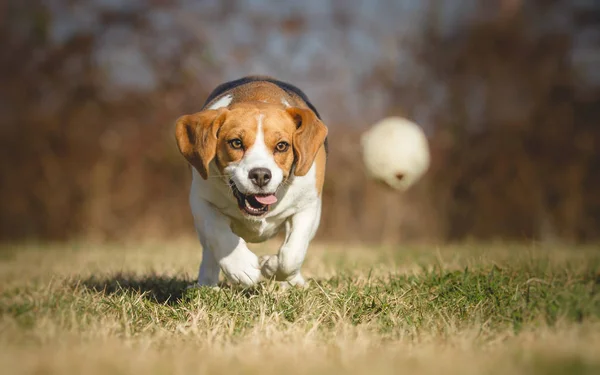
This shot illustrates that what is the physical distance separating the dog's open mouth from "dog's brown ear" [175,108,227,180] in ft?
0.73

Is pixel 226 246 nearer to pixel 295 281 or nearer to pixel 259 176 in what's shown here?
pixel 259 176

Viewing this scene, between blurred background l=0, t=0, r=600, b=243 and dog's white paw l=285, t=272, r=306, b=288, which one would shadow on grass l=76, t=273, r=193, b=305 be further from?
blurred background l=0, t=0, r=600, b=243

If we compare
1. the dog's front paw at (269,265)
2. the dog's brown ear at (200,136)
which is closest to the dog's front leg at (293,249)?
the dog's front paw at (269,265)

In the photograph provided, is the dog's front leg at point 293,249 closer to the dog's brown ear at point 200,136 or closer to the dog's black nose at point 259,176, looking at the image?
the dog's black nose at point 259,176

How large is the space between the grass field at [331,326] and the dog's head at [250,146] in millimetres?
623

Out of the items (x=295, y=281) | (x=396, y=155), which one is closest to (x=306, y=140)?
(x=295, y=281)

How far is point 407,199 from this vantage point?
12.3 meters

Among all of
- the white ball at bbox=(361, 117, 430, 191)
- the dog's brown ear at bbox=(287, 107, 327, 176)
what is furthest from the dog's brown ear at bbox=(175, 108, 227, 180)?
the white ball at bbox=(361, 117, 430, 191)

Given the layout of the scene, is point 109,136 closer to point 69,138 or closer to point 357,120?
point 69,138

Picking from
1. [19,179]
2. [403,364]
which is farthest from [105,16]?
[403,364]

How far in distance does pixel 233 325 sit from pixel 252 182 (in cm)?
84

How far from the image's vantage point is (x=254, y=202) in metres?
4.05

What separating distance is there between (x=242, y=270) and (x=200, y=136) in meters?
0.81

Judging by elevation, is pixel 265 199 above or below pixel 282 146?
below
